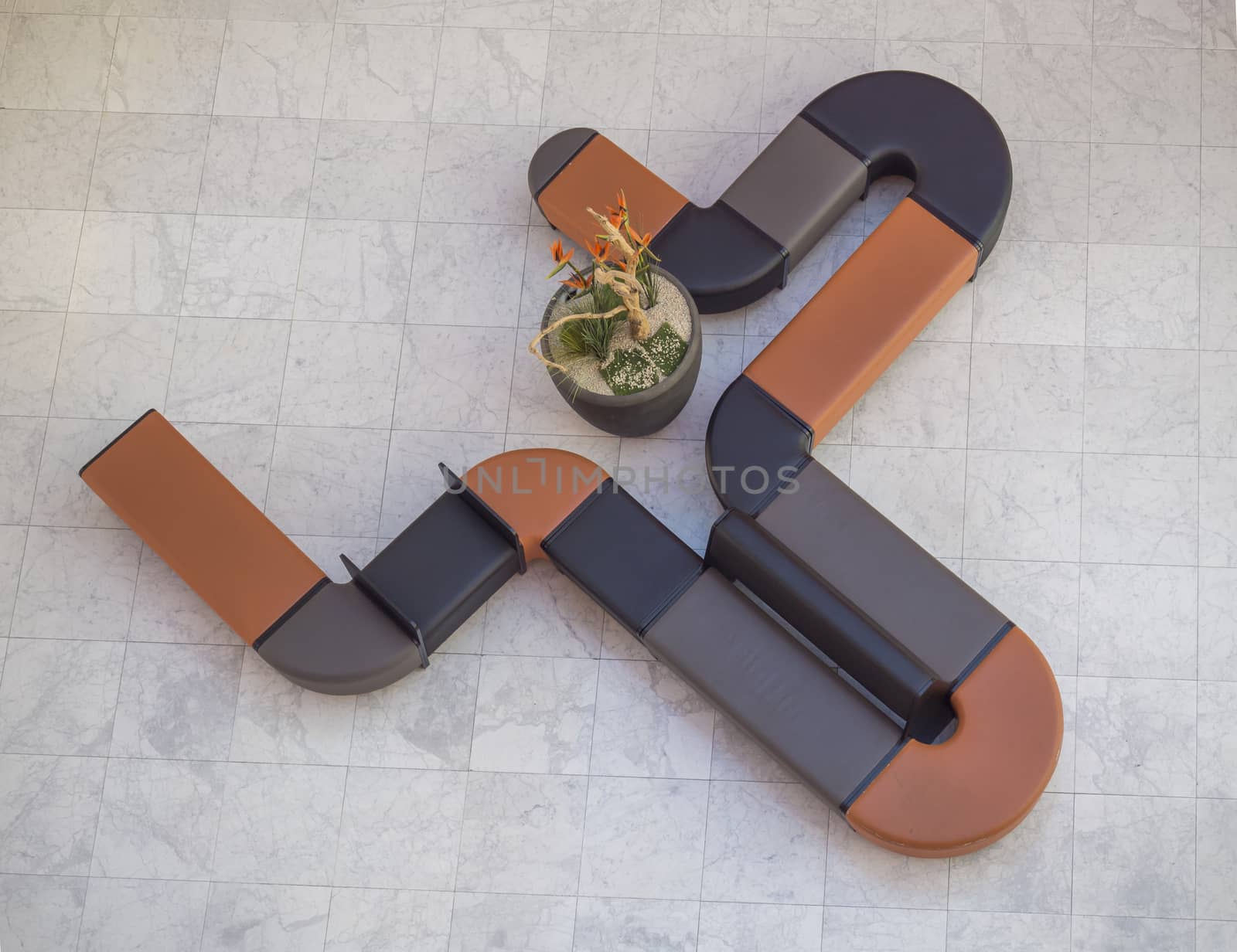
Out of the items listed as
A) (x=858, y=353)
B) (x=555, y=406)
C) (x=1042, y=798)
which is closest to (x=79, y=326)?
(x=555, y=406)

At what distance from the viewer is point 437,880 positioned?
13.3 ft

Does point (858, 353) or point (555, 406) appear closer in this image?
point (858, 353)

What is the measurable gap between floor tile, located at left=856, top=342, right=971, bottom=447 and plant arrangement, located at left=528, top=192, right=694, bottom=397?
878 mm

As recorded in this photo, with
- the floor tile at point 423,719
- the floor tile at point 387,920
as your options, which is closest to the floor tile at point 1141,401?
the floor tile at point 423,719

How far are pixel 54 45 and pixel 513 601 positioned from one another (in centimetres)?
333

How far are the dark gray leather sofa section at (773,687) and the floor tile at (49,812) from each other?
217 centimetres

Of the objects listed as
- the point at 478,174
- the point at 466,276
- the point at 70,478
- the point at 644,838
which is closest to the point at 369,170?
the point at 478,174

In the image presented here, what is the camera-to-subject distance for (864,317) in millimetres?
4230

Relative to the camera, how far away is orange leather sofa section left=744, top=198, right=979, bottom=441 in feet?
13.7

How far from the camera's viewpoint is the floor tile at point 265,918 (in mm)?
4039

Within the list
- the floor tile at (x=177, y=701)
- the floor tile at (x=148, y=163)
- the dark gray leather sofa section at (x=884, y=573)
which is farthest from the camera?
the floor tile at (x=148, y=163)

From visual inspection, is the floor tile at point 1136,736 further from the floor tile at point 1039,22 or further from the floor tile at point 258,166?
the floor tile at point 258,166

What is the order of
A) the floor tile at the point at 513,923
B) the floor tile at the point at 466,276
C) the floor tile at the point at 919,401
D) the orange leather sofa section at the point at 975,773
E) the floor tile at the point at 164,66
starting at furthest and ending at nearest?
1. the floor tile at the point at 164,66
2. the floor tile at the point at 466,276
3. the floor tile at the point at 919,401
4. the floor tile at the point at 513,923
5. the orange leather sofa section at the point at 975,773

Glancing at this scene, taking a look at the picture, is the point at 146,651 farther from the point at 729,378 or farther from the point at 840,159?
the point at 840,159
